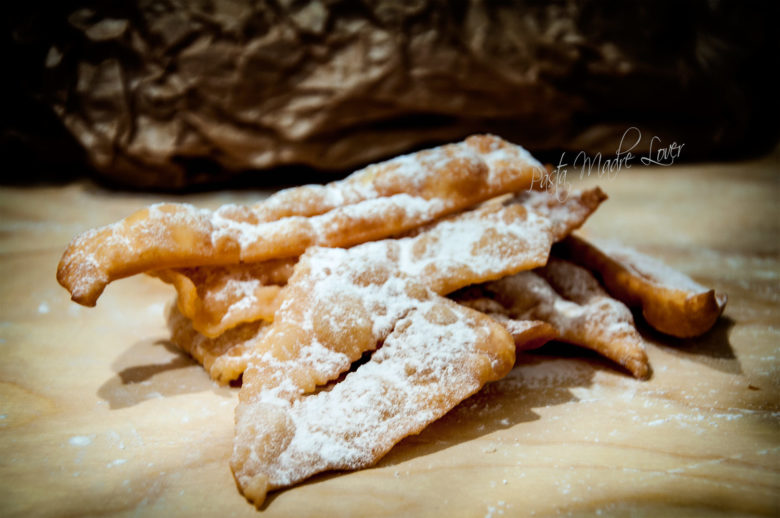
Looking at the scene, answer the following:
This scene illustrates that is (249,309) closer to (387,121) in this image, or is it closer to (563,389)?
(563,389)

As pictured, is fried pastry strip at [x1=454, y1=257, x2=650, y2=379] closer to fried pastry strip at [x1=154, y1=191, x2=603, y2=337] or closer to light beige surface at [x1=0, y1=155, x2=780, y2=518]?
light beige surface at [x1=0, y1=155, x2=780, y2=518]

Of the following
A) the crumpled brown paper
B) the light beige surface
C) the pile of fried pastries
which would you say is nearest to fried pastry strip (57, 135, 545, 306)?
the pile of fried pastries

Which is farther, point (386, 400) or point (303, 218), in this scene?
point (303, 218)

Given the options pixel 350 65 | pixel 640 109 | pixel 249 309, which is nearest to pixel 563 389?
pixel 249 309

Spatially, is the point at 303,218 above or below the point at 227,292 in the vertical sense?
above

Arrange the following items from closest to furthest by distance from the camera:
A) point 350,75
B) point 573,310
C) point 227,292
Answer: point 227,292, point 573,310, point 350,75

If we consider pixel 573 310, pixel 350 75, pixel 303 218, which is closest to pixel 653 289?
pixel 573 310

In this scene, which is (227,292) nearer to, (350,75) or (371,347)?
(371,347)
